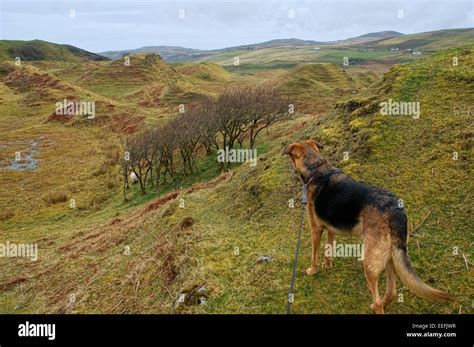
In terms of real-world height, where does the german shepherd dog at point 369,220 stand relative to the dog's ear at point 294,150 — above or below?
below

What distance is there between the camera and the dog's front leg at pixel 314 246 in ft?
28.3

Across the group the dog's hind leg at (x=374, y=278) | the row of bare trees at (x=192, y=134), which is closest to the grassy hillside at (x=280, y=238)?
the dog's hind leg at (x=374, y=278)

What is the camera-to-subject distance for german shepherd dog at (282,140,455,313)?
6539 mm

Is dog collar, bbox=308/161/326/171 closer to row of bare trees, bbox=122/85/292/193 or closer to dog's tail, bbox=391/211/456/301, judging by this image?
dog's tail, bbox=391/211/456/301

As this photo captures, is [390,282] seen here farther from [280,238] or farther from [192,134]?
[192,134]

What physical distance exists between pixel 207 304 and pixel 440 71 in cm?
Result: 1723

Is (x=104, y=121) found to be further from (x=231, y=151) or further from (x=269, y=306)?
(x=269, y=306)

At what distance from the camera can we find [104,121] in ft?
280

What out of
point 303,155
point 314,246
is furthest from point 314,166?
point 314,246

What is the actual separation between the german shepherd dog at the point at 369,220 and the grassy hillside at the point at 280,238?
66.9 inches

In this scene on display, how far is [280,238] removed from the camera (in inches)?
480

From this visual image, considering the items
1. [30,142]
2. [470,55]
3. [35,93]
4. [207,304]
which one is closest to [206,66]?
[35,93]

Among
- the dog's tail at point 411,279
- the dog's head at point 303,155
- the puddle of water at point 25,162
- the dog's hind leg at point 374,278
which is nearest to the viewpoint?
the dog's tail at point 411,279

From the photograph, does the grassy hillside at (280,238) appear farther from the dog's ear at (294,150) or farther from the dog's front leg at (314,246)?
the dog's ear at (294,150)
